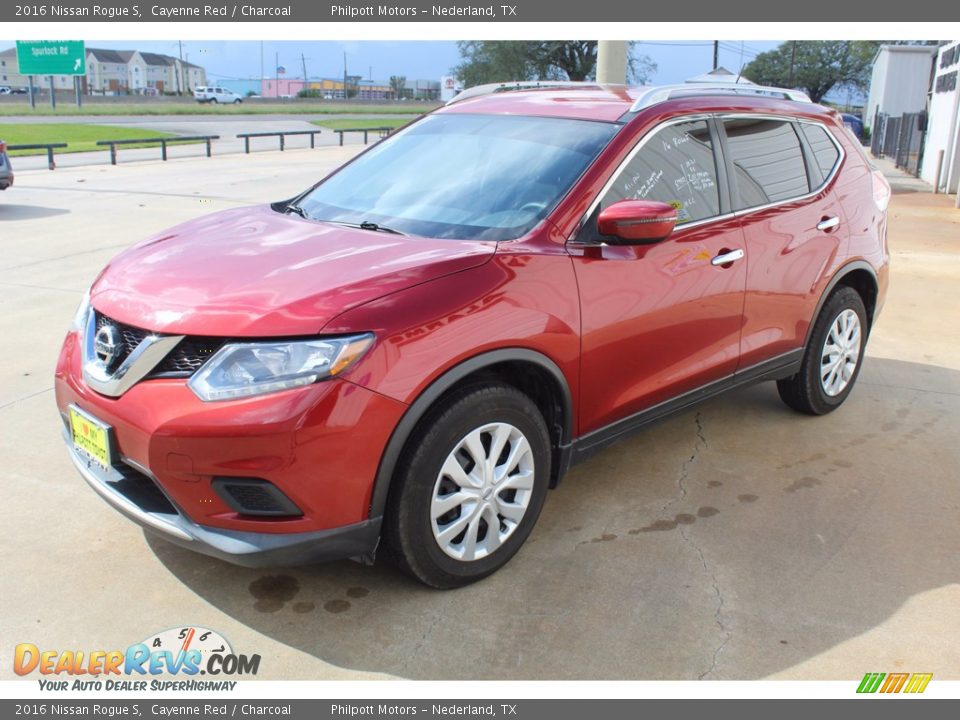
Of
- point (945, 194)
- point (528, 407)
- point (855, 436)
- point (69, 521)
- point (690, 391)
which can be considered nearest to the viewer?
point (528, 407)

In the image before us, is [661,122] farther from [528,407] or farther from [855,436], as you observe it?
[855,436]

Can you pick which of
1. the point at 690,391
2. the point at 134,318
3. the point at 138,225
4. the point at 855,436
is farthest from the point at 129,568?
the point at 138,225

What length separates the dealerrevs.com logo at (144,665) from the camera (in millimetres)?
2830

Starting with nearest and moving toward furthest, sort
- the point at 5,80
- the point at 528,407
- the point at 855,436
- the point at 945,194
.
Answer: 1. the point at 528,407
2. the point at 855,436
3. the point at 945,194
4. the point at 5,80

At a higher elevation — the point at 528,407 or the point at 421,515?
the point at 528,407

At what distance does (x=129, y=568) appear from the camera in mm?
3414

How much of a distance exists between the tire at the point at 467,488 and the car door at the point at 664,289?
0.39 metres

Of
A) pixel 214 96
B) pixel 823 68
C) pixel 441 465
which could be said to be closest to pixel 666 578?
pixel 441 465

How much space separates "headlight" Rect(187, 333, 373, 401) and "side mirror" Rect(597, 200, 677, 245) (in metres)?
1.18

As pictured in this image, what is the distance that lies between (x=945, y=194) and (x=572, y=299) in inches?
697

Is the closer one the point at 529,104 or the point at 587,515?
the point at 587,515

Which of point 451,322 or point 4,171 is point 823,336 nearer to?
point 451,322

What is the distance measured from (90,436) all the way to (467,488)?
134 centimetres

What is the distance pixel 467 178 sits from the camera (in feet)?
12.7
